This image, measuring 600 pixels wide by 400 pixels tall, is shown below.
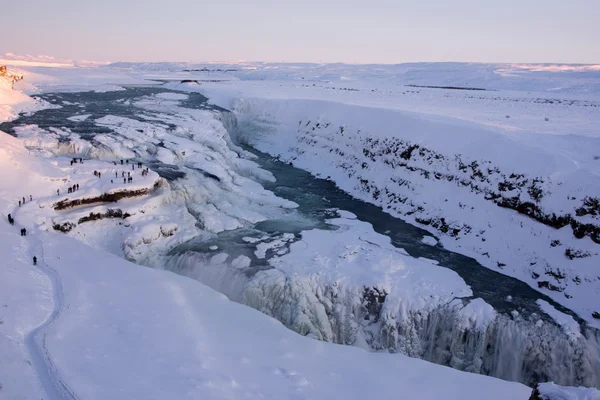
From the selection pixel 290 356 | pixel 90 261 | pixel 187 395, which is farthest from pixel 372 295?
pixel 90 261

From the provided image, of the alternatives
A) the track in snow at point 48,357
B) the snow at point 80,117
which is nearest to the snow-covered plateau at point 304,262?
the track in snow at point 48,357

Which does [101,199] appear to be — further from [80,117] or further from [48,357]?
[80,117]

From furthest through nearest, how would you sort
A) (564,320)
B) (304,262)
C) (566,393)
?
(304,262)
(564,320)
(566,393)

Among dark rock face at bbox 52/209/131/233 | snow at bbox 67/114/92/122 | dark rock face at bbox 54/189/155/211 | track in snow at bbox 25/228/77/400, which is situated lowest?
track in snow at bbox 25/228/77/400

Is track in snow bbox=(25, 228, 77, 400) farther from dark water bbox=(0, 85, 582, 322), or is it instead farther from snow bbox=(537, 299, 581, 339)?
snow bbox=(537, 299, 581, 339)

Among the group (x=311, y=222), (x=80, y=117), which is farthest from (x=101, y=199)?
(x=80, y=117)

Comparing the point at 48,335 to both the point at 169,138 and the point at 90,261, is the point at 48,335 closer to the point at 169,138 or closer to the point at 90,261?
the point at 90,261

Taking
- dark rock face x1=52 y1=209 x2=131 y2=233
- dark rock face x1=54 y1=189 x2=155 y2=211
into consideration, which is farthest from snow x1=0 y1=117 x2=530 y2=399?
dark rock face x1=54 y1=189 x2=155 y2=211
